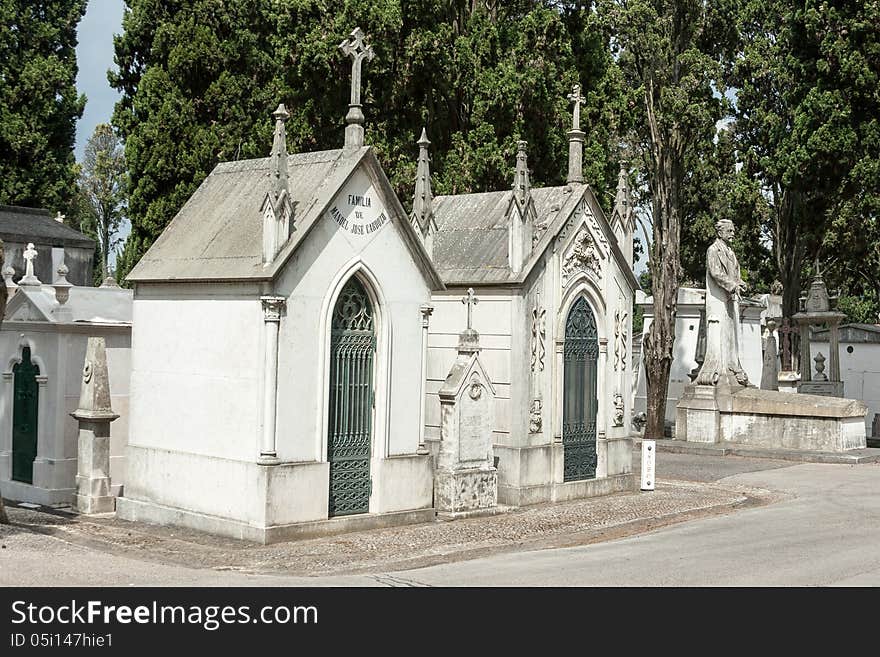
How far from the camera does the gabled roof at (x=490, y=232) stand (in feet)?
51.3

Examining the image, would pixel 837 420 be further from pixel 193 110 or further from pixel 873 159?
pixel 193 110

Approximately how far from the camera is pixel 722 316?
23828 mm

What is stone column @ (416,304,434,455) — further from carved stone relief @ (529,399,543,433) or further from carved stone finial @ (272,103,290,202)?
carved stone finial @ (272,103,290,202)

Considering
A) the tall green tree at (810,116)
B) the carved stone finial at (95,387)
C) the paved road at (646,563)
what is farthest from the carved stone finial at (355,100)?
the tall green tree at (810,116)

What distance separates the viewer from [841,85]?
26531 mm

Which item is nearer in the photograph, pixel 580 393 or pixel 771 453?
pixel 580 393

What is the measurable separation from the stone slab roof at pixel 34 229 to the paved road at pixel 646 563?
21350 mm

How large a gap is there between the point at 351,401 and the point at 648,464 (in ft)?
19.1

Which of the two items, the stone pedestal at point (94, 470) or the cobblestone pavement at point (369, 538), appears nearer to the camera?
the cobblestone pavement at point (369, 538)

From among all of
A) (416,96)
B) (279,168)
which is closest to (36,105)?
(416,96)

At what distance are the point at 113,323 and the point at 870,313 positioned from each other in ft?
152

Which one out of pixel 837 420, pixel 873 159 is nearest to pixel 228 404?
pixel 837 420

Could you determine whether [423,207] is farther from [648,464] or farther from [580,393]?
[648,464]

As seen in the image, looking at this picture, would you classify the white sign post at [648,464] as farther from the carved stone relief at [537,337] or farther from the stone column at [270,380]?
the stone column at [270,380]
